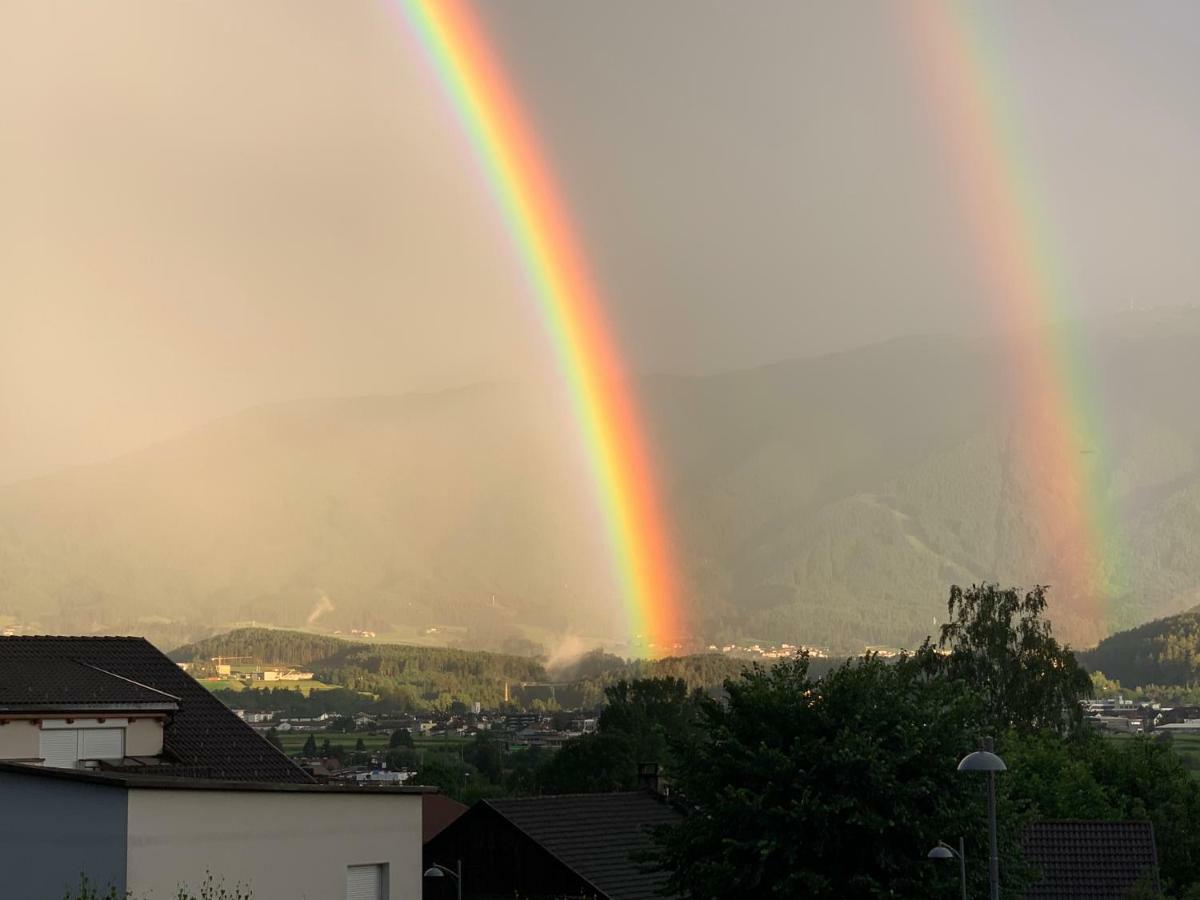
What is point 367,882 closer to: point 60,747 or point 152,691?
point 60,747

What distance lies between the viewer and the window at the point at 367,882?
29859mm

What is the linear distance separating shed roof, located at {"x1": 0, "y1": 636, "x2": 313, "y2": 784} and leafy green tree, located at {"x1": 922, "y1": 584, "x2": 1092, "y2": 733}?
207 ft

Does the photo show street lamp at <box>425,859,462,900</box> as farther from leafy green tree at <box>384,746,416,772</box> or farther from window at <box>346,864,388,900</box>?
leafy green tree at <box>384,746,416,772</box>

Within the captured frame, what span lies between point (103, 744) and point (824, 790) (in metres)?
15.3

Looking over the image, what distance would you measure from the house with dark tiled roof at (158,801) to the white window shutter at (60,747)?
1.2 inches

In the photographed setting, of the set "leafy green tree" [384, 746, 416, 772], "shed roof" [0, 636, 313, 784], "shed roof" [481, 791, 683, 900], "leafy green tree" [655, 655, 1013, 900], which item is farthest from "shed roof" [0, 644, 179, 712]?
"leafy green tree" [384, 746, 416, 772]

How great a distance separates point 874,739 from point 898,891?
10.6 ft

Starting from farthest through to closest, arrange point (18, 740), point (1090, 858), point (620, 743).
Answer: point (620, 743)
point (1090, 858)
point (18, 740)

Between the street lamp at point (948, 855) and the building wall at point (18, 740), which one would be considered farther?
the building wall at point (18, 740)

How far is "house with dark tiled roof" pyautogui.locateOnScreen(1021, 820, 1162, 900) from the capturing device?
4947 cm

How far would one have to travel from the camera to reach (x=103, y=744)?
113 ft

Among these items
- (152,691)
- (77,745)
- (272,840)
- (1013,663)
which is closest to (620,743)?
(1013,663)

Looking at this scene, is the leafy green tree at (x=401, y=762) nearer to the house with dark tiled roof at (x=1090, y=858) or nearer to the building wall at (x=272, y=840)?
the house with dark tiled roof at (x=1090, y=858)

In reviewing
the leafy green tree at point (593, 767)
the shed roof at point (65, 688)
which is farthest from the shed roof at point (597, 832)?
the leafy green tree at point (593, 767)
